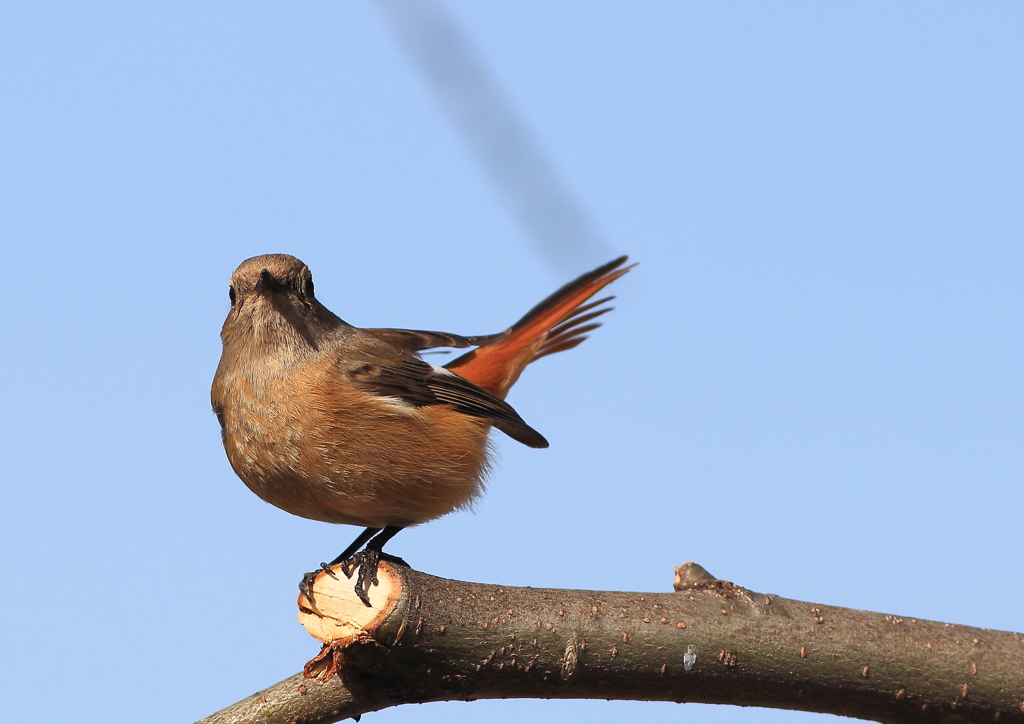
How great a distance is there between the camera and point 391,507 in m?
4.53

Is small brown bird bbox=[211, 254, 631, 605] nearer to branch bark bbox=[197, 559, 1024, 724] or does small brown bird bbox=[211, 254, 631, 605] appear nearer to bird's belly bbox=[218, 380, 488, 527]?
bird's belly bbox=[218, 380, 488, 527]

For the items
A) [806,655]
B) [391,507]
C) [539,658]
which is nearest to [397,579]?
[539,658]

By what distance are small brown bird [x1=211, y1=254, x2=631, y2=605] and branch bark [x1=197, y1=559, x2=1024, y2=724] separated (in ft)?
1.71

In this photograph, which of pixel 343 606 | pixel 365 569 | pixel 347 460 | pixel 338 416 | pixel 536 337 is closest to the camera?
pixel 343 606

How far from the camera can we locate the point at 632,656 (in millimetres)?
3348

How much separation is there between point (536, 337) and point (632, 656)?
117 inches

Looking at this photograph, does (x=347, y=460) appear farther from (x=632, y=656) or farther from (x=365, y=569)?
(x=632, y=656)

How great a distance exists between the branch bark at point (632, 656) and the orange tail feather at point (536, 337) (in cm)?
246

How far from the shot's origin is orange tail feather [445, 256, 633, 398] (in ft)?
19.4

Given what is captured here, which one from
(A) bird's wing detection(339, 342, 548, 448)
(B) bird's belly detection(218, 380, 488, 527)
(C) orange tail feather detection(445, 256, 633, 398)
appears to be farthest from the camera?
(C) orange tail feather detection(445, 256, 633, 398)

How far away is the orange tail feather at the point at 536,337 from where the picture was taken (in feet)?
19.4

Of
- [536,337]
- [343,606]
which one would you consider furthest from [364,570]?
[536,337]

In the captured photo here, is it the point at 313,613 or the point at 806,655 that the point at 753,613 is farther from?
the point at 313,613

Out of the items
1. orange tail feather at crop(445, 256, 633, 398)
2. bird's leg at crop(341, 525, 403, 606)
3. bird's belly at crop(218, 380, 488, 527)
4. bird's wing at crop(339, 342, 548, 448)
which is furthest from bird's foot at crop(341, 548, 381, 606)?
orange tail feather at crop(445, 256, 633, 398)
